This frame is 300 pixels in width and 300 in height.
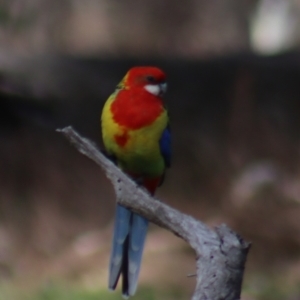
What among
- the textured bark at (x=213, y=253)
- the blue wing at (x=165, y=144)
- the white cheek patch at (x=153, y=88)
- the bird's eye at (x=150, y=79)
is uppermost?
the bird's eye at (x=150, y=79)

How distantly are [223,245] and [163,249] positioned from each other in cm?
400

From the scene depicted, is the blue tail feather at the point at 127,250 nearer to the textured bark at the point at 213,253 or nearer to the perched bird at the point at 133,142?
the perched bird at the point at 133,142

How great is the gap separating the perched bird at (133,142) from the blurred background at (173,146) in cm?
293

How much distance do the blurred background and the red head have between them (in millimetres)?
3064

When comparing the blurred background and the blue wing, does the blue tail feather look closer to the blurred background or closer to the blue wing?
the blue wing

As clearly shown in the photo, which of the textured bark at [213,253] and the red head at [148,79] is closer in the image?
the textured bark at [213,253]

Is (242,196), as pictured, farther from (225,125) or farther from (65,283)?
(65,283)

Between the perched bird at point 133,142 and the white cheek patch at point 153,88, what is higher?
the white cheek patch at point 153,88

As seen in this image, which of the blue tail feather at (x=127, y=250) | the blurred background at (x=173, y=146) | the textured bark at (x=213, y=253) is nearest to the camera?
the textured bark at (x=213, y=253)

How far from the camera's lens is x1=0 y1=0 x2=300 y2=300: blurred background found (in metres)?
6.73

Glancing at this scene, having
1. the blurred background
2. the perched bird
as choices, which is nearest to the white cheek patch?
the perched bird

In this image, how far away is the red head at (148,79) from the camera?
354cm

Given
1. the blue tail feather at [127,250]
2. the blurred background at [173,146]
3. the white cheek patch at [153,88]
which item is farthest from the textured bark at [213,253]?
the blurred background at [173,146]

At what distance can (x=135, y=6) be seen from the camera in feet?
26.5
